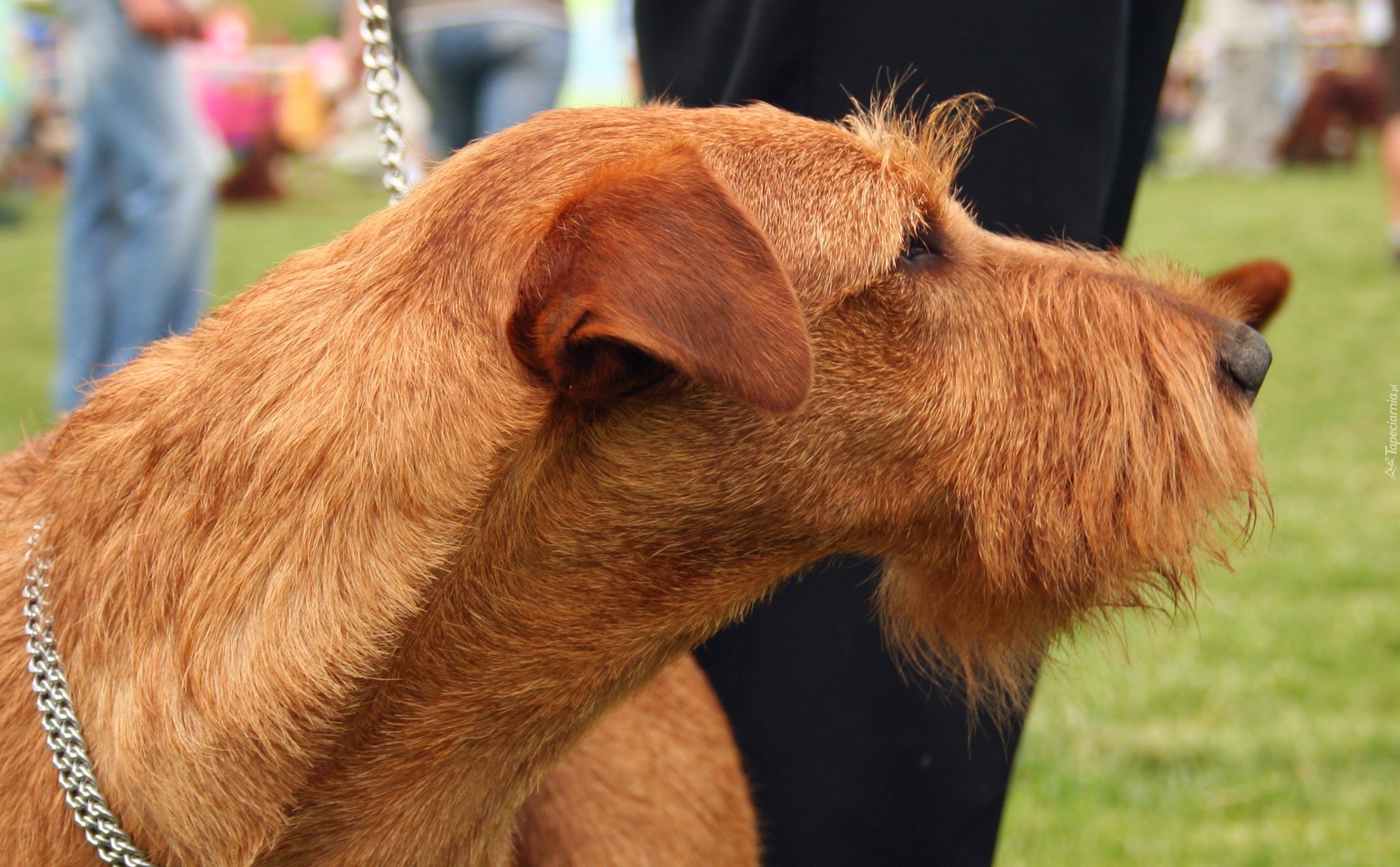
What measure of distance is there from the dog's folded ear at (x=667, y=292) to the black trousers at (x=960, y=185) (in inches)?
32.5

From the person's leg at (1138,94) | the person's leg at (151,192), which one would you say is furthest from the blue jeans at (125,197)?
the person's leg at (1138,94)

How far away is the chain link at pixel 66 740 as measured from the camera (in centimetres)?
Answer: 158

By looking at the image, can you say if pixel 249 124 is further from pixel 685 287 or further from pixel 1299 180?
pixel 685 287

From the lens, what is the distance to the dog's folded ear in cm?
142

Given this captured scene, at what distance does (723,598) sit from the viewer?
5.91 ft

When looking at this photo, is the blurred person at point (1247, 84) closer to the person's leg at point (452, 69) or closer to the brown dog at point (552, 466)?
the person's leg at point (452, 69)

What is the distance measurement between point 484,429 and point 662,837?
2.87 ft

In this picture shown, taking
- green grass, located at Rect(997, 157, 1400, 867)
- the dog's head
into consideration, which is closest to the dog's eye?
the dog's head

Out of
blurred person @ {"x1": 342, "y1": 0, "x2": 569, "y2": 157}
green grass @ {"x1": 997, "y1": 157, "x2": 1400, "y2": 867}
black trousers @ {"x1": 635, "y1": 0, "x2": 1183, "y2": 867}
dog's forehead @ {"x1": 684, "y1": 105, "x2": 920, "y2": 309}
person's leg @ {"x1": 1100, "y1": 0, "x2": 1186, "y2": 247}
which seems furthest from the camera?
blurred person @ {"x1": 342, "y1": 0, "x2": 569, "y2": 157}

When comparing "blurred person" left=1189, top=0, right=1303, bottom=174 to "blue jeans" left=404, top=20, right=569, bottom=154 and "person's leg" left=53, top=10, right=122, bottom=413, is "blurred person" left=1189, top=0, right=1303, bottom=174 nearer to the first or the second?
"blue jeans" left=404, top=20, right=569, bottom=154

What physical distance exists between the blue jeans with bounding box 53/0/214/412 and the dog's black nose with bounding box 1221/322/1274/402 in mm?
4646

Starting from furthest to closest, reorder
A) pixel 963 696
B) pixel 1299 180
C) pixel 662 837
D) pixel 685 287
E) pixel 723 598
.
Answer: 1. pixel 1299 180
2. pixel 963 696
3. pixel 662 837
4. pixel 723 598
5. pixel 685 287

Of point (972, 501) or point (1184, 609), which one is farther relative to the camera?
point (1184, 609)

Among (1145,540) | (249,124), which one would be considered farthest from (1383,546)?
(249,124)
